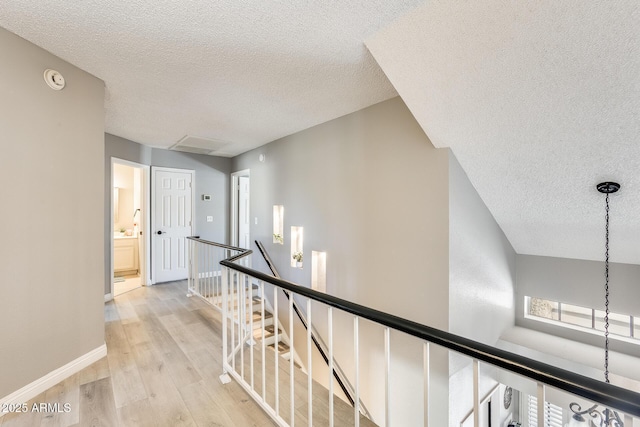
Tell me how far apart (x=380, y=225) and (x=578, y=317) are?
2273 mm

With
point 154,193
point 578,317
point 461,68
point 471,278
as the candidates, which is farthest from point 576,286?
point 154,193

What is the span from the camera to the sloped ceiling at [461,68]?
1.46 metres

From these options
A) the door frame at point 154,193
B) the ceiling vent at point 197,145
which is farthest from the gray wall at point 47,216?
the door frame at point 154,193

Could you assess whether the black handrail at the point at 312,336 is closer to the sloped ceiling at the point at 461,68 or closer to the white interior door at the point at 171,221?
the white interior door at the point at 171,221

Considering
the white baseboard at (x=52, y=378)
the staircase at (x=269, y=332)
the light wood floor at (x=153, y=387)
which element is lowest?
the staircase at (x=269, y=332)

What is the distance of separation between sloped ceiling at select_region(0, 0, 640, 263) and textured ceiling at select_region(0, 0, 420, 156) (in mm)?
12

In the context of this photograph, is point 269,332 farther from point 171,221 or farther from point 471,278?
point 471,278

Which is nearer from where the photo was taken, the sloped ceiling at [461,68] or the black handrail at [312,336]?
the sloped ceiling at [461,68]

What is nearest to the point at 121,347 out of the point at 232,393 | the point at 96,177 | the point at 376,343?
the point at 232,393

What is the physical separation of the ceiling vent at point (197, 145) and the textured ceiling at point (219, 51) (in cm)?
104

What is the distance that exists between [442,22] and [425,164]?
3.80 feet

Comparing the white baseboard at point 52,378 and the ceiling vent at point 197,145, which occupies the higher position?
the ceiling vent at point 197,145

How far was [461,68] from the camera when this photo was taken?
5.68 ft

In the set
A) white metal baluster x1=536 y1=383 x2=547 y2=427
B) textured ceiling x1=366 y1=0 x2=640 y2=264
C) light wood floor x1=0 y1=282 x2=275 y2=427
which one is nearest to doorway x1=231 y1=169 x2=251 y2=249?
light wood floor x1=0 y1=282 x2=275 y2=427
